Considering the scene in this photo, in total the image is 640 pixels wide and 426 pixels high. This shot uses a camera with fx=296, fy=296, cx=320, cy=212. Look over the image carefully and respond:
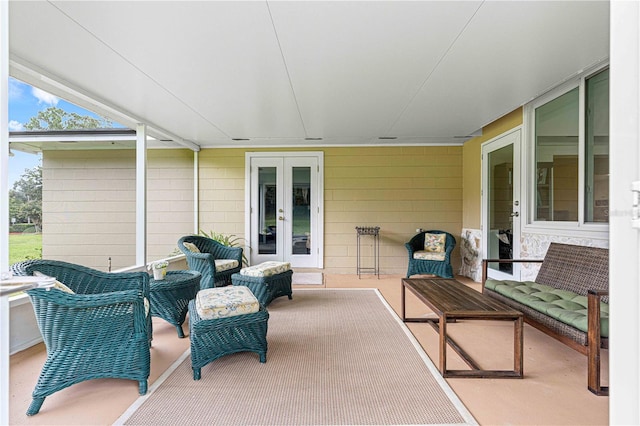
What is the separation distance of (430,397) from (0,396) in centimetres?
190

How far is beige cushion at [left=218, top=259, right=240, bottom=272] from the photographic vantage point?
3.87 metres

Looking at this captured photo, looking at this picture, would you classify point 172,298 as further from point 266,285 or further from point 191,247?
point 191,247

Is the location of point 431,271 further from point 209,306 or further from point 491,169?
point 209,306

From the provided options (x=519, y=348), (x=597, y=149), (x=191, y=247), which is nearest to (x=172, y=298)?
(x=191, y=247)

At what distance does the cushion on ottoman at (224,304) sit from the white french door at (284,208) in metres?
3.27

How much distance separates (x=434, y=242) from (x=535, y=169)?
186 centimetres

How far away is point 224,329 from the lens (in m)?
2.07

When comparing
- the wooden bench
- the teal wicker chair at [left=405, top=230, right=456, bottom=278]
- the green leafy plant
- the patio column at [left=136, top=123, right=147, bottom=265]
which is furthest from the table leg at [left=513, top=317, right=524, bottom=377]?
the green leafy plant

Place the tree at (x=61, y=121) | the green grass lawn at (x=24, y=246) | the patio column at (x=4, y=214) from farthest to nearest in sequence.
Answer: the tree at (x=61, y=121) < the green grass lawn at (x=24, y=246) < the patio column at (x=4, y=214)

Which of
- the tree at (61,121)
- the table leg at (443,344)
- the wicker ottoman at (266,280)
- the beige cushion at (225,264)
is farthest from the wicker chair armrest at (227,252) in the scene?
the table leg at (443,344)

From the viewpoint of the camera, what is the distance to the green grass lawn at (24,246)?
296 cm
